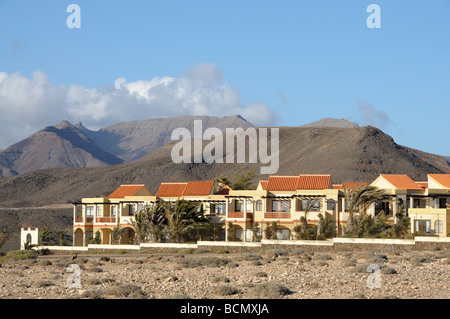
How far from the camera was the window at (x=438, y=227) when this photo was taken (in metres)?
54.6

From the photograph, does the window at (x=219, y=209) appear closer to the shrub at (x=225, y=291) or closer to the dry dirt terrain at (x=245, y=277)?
the dry dirt terrain at (x=245, y=277)

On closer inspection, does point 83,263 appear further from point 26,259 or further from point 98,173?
point 98,173

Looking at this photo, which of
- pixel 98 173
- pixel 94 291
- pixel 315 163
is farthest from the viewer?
Answer: pixel 98 173

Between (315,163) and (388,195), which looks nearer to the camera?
(388,195)

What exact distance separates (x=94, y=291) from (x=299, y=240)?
2735 centimetres

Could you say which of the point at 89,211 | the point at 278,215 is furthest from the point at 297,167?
the point at 278,215

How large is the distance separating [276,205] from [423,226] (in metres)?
12.0

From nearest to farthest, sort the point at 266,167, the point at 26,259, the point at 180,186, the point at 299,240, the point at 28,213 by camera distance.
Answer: the point at 26,259 → the point at 299,240 → the point at 180,186 → the point at 28,213 → the point at 266,167

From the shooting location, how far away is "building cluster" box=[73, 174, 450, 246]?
57156 mm

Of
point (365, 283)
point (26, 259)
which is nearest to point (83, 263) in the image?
point (26, 259)

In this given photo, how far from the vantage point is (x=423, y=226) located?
5541cm

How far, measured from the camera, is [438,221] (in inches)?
2158

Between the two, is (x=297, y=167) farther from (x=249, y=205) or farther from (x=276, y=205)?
(x=276, y=205)

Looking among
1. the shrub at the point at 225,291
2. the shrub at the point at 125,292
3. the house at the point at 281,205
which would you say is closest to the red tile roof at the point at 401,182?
the house at the point at 281,205
